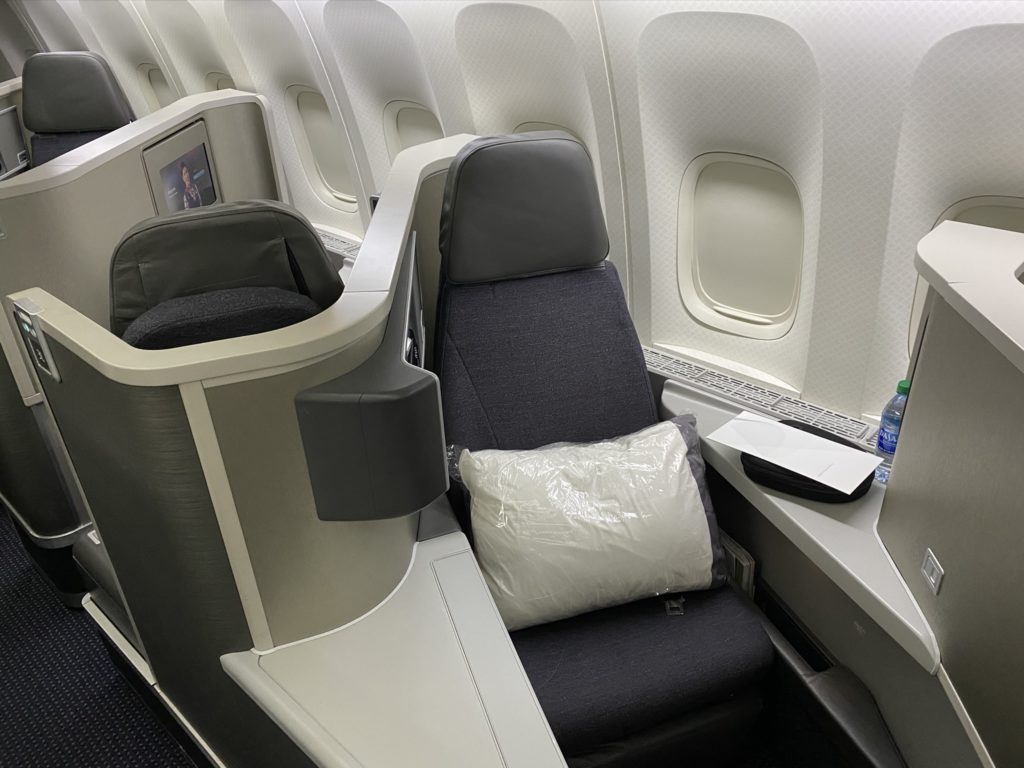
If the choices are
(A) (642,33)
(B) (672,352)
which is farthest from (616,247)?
(A) (642,33)

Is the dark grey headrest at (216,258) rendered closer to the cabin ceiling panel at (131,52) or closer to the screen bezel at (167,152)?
the screen bezel at (167,152)

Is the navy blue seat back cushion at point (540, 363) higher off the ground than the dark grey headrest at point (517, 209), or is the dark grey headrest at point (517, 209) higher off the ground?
the dark grey headrest at point (517, 209)

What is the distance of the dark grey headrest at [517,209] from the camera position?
2.12 meters

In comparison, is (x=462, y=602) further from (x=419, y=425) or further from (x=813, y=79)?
(x=813, y=79)

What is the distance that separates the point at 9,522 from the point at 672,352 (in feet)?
9.07

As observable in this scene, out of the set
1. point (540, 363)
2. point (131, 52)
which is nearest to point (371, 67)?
point (540, 363)

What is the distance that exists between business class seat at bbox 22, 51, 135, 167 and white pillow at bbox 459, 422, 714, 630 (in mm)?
3478

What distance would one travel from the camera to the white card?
6.35 feet

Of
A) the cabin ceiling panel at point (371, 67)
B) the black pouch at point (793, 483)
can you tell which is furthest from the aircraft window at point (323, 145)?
the black pouch at point (793, 483)

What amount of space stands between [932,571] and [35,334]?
1.73m

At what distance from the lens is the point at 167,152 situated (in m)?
3.09

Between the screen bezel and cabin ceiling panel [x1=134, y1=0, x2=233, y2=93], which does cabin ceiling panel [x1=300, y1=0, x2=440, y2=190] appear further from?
cabin ceiling panel [x1=134, y1=0, x2=233, y2=93]

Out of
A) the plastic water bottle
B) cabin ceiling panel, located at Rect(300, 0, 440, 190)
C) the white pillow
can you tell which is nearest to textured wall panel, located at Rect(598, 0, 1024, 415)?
the plastic water bottle

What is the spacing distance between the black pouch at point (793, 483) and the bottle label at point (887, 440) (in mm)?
167
